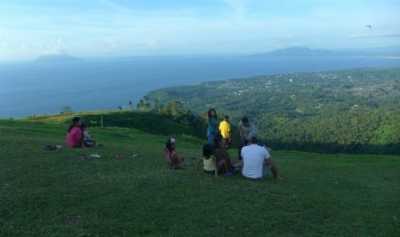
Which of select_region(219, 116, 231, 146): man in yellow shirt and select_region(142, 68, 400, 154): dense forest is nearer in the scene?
select_region(219, 116, 231, 146): man in yellow shirt

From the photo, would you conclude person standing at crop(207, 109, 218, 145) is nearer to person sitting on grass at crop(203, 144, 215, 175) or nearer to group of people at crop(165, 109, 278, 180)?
group of people at crop(165, 109, 278, 180)

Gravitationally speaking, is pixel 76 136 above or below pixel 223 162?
above

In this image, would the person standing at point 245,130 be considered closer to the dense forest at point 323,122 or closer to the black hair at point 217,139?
the black hair at point 217,139

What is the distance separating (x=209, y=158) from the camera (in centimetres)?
1662

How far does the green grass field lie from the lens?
36.7ft

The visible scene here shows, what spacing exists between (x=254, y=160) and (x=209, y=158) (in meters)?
1.55

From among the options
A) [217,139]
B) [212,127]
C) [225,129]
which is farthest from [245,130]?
[225,129]

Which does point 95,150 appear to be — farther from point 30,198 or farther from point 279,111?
point 279,111

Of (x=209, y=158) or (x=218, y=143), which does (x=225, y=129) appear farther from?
(x=209, y=158)

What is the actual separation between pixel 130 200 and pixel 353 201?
6.89 metres

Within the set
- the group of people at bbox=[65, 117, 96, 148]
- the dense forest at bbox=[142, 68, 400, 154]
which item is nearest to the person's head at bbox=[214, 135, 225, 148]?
the group of people at bbox=[65, 117, 96, 148]

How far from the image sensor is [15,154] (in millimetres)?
19094

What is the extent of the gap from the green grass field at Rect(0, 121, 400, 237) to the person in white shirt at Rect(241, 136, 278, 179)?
526 millimetres

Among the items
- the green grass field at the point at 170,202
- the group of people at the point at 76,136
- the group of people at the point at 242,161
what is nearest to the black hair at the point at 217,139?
the group of people at the point at 242,161
